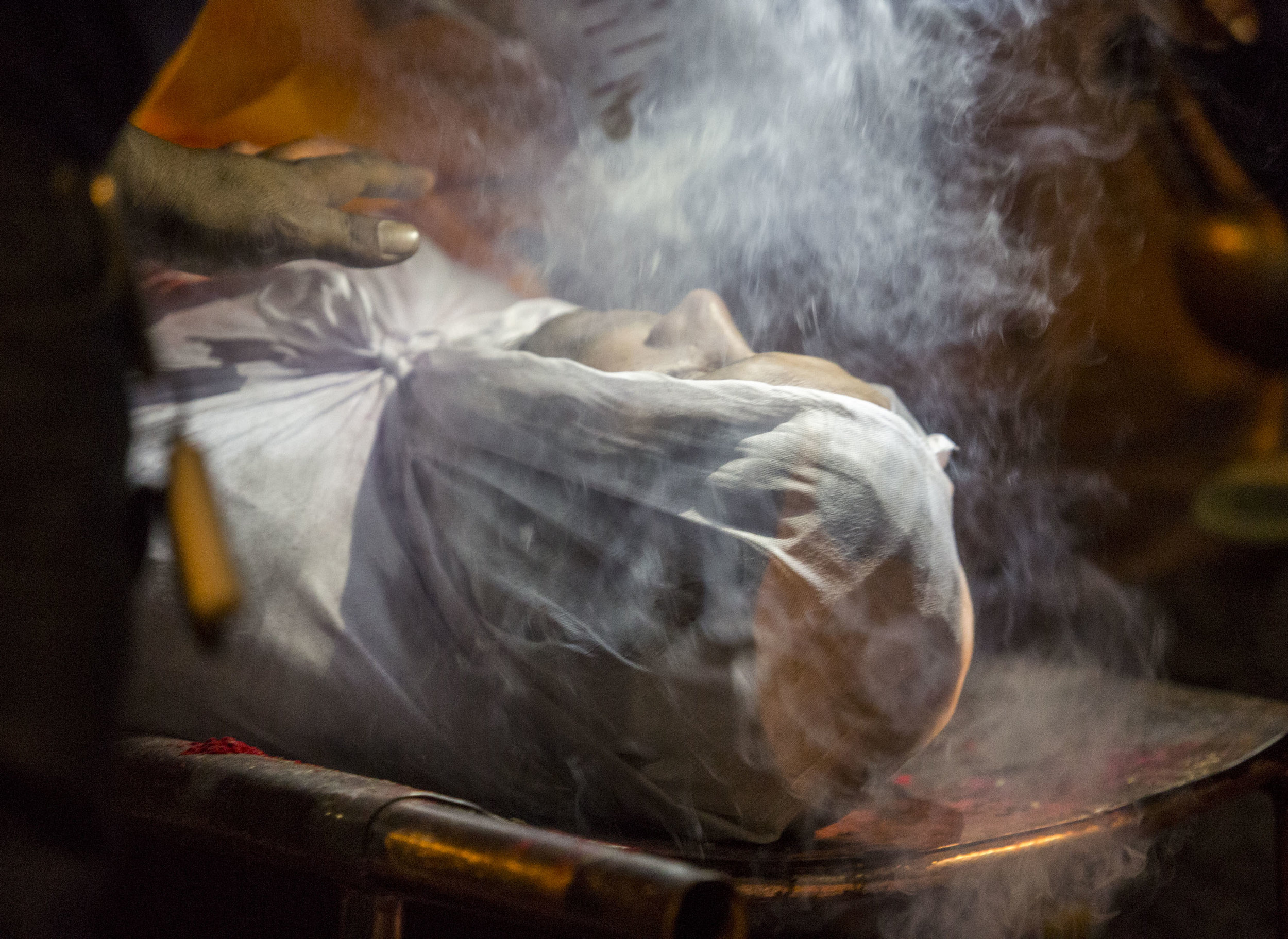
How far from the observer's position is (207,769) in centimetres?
97

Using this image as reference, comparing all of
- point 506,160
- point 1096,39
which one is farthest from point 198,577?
point 1096,39

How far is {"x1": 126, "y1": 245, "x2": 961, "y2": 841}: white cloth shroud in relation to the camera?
40.5 inches

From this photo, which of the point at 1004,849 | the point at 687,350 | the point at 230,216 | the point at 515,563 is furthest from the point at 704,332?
the point at 1004,849

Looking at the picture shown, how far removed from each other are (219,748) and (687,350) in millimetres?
806

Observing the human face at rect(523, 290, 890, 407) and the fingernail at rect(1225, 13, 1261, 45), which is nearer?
the human face at rect(523, 290, 890, 407)

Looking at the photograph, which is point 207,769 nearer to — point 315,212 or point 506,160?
point 315,212

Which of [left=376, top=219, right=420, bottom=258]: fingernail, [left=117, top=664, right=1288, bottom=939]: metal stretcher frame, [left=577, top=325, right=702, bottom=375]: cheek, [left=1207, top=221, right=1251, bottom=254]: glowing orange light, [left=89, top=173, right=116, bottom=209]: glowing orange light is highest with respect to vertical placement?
[left=89, top=173, right=116, bottom=209]: glowing orange light

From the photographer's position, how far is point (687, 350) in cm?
126

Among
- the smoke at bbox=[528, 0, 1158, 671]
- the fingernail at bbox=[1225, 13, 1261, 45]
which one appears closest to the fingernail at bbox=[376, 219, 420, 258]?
the smoke at bbox=[528, 0, 1158, 671]

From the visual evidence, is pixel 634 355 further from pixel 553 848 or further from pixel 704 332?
pixel 553 848

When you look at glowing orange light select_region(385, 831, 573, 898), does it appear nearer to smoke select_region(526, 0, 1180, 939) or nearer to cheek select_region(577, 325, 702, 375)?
cheek select_region(577, 325, 702, 375)

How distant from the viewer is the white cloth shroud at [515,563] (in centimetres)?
103

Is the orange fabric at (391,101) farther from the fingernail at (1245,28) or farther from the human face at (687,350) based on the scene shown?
the fingernail at (1245,28)

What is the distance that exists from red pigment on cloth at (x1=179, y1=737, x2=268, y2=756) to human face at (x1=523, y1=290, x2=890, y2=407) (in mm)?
677
